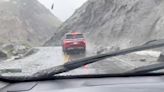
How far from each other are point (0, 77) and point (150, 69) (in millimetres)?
1149

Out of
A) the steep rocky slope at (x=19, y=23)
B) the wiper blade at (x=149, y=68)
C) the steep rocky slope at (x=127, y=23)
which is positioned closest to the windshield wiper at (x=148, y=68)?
the wiper blade at (x=149, y=68)

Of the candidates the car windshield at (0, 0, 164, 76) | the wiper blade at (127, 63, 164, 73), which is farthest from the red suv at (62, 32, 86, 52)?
the wiper blade at (127, 63, 164, 73)

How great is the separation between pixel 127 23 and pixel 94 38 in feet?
22.4

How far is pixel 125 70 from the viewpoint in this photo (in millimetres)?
3271

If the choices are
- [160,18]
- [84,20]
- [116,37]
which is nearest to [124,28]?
[116,37]

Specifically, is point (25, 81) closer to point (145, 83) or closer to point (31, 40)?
point (145, 83)

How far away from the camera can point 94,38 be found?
65125 millimetres

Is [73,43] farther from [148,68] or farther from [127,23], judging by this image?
[148,68]

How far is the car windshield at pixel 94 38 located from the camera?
3455 mm

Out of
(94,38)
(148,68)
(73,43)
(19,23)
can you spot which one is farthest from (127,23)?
(19,23)

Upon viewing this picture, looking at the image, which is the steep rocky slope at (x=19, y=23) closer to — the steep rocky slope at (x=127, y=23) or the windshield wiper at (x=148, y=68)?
the steep rocky slope at (x=127, y=23)

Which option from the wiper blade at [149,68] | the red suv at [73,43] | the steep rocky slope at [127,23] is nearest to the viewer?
the wiper blade at [149,68]

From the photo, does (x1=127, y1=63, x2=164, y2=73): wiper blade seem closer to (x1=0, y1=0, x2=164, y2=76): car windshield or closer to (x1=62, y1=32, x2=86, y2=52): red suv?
(x1=0, y1=0, x2=164, y2=76): car windshield

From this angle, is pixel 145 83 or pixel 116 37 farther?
pixel 116 37
